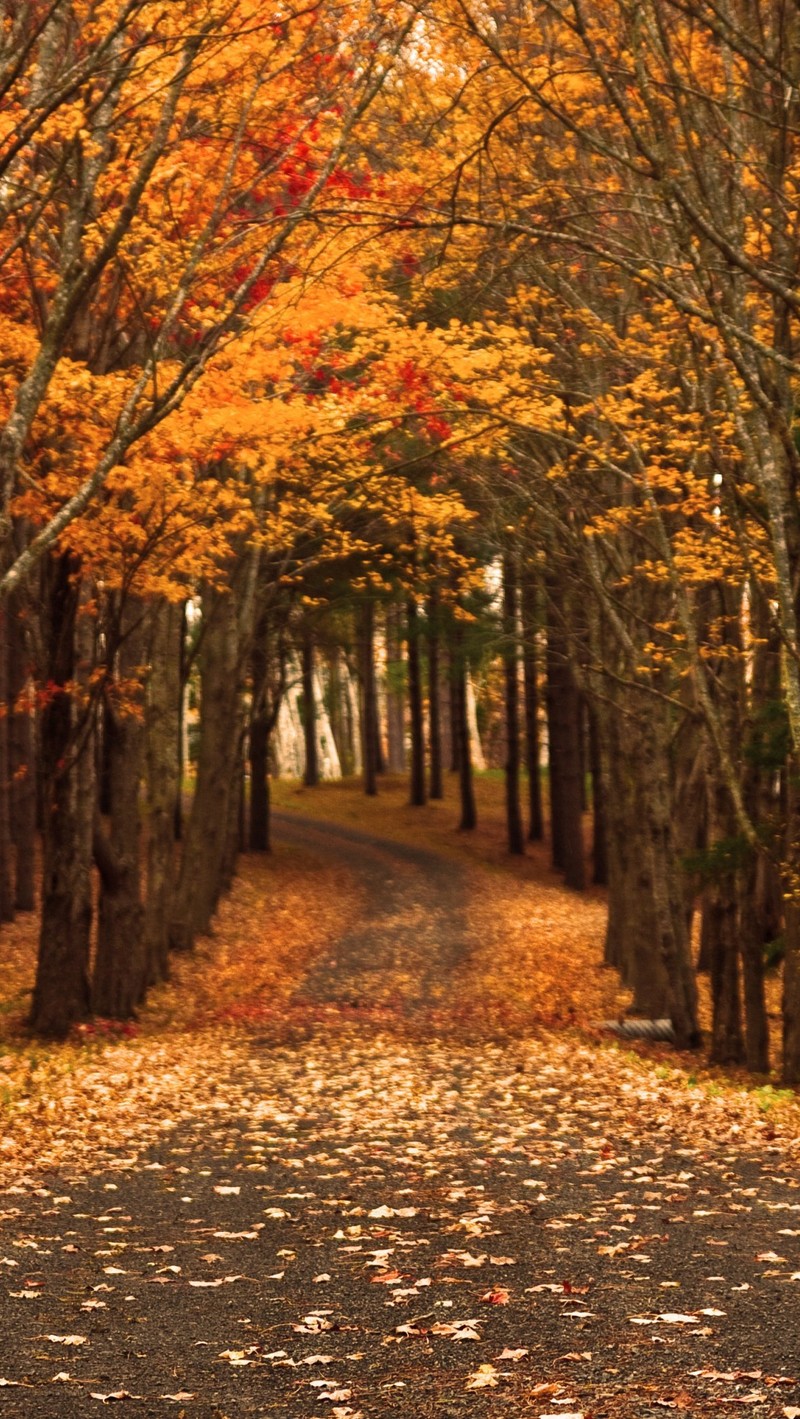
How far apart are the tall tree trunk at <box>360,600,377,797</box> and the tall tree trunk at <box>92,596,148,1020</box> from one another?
16.9 m

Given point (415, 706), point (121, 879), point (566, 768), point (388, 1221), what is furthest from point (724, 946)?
point (415, 706)

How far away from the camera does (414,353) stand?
48.5ft

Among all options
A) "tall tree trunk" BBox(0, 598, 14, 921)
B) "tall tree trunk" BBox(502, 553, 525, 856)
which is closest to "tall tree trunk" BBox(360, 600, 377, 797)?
"tall tree trunk" BBox(502, 553, 525, 856)

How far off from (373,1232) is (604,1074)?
251 inches

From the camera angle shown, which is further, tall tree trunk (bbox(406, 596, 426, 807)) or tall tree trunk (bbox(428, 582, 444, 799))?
tall tree trunk (bbox(406, 596, 426, 807))

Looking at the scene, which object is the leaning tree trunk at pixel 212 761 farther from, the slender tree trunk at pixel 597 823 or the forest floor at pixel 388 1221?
the slender tree trunk at pixel 597 823

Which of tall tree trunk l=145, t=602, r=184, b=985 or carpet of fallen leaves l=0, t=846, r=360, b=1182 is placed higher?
tall tree trunk l=145, t=602, r=184, b=985

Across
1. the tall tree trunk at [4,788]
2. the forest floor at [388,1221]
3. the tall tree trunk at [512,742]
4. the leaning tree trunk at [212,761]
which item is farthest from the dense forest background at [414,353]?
the tall tree trunk at [512,742]

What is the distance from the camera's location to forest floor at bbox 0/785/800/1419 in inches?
198

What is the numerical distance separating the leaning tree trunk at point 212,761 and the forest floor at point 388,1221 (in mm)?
5262

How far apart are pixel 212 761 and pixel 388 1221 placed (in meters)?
15.9

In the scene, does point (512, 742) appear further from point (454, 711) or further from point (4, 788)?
point (4, 788)

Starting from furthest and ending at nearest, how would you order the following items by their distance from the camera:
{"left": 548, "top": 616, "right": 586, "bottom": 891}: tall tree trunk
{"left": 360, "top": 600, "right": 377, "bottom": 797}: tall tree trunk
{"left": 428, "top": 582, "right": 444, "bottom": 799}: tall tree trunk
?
1. {"left": 360, "top": 600, "right": 377, "bottom": 797}: tall tree trunk
2. {"left": 428, "top": 582, "right": 444, "bottom": 799}: tall tree trunk
3. {"left": 548, "top": 616, "right": 586, "bottom": 891}: tall tree trunk

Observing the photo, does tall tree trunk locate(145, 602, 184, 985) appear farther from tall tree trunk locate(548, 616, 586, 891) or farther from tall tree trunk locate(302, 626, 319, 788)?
tall tree trunk locate(548, 616, 586, 891)
